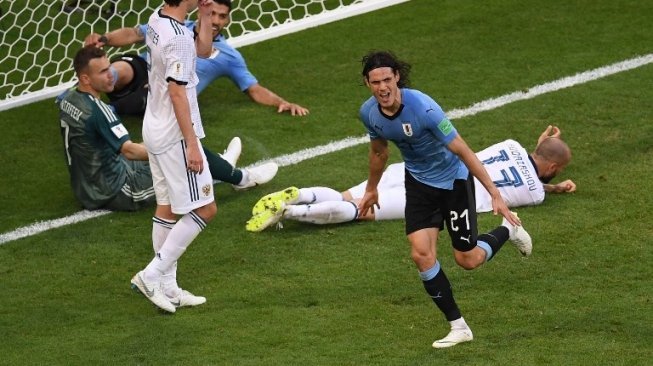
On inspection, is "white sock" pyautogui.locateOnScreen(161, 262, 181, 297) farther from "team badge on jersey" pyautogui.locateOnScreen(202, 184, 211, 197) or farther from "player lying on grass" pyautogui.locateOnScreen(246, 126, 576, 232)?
"player lying on grass" pyautogui.locateOnScreen(246, 126, 576, 232)

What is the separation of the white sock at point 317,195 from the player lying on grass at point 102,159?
0.72 meters

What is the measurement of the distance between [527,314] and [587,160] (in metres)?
2.81

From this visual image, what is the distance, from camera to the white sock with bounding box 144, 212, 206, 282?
8133 millimetres

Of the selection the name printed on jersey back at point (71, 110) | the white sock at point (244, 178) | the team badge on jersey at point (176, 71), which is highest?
the team badge on jersey at point (176, 71)

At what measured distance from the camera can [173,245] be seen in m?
8.13

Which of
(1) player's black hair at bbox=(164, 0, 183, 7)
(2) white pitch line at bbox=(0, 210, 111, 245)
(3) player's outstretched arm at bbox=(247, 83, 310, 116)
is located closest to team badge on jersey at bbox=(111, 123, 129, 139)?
(2) white pitch line at bbox=(0, 210, 111, 245)

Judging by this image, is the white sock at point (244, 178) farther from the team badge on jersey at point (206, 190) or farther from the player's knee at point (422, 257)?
the player's knee at point (422, 257)

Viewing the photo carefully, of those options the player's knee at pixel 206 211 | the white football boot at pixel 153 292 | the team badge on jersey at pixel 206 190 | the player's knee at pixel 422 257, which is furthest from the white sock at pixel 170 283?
the player's knee at pixel 422 257

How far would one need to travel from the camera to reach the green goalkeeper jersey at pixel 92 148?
31.8 ft

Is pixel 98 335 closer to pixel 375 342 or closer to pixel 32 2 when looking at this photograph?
pixel 375 342

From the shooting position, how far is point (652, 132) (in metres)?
10.8

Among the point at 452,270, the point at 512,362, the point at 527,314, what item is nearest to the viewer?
the point at 512,362

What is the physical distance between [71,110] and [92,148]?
335mm

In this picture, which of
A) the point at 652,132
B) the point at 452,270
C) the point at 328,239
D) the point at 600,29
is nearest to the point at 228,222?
the point at 328,239
